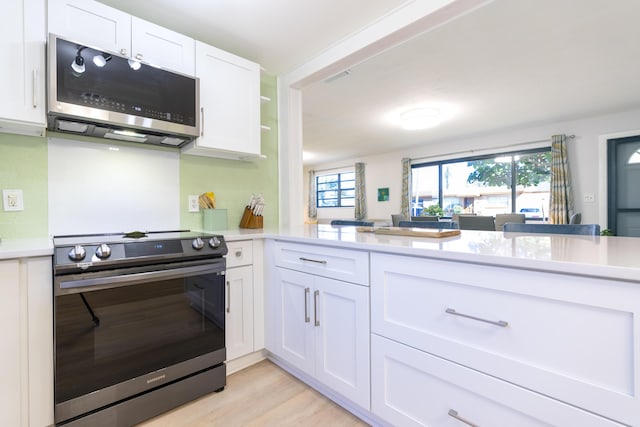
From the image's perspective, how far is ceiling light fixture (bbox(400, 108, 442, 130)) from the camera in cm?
411

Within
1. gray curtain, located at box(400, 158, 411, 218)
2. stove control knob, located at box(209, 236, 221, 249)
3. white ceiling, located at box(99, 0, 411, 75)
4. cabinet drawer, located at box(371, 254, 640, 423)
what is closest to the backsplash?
stove control knob, located at box(209, 236, 221, 249)

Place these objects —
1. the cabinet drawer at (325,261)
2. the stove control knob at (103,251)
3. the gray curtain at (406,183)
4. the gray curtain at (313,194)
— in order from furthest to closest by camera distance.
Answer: the gray curtain at (313,194) → the gray curtain at (406,183) → the cabinet drawer at (325,261) → the stove control knob at (103,251)

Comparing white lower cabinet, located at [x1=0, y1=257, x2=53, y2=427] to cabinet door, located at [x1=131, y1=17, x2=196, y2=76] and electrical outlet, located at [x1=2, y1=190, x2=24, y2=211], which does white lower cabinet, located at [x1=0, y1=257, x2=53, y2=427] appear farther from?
cabinet door, located at [x1=131, y1=17, x2=196, y2=76]

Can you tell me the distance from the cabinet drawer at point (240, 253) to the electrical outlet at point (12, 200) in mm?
1077

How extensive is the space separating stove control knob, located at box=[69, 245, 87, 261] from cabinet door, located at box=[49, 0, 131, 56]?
107cm

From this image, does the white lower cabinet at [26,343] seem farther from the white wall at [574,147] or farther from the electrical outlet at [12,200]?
the white wall at [574,147]

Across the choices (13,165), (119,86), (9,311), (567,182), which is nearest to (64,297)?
(9,311)

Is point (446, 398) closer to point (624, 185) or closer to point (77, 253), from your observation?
point (77, 253)

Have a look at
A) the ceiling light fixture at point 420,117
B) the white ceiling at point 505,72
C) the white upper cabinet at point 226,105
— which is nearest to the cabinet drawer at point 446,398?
the white upper cabinet at point 226,105

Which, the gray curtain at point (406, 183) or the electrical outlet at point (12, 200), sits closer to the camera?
the electrical outlet at point (12, 200)

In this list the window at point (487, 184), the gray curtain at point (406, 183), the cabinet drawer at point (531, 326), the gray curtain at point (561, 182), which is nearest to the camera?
the cabinet drawer at point (531, 326)

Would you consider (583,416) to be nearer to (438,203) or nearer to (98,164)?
(98,164)

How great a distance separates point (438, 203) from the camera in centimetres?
667

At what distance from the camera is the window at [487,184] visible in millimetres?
5406
